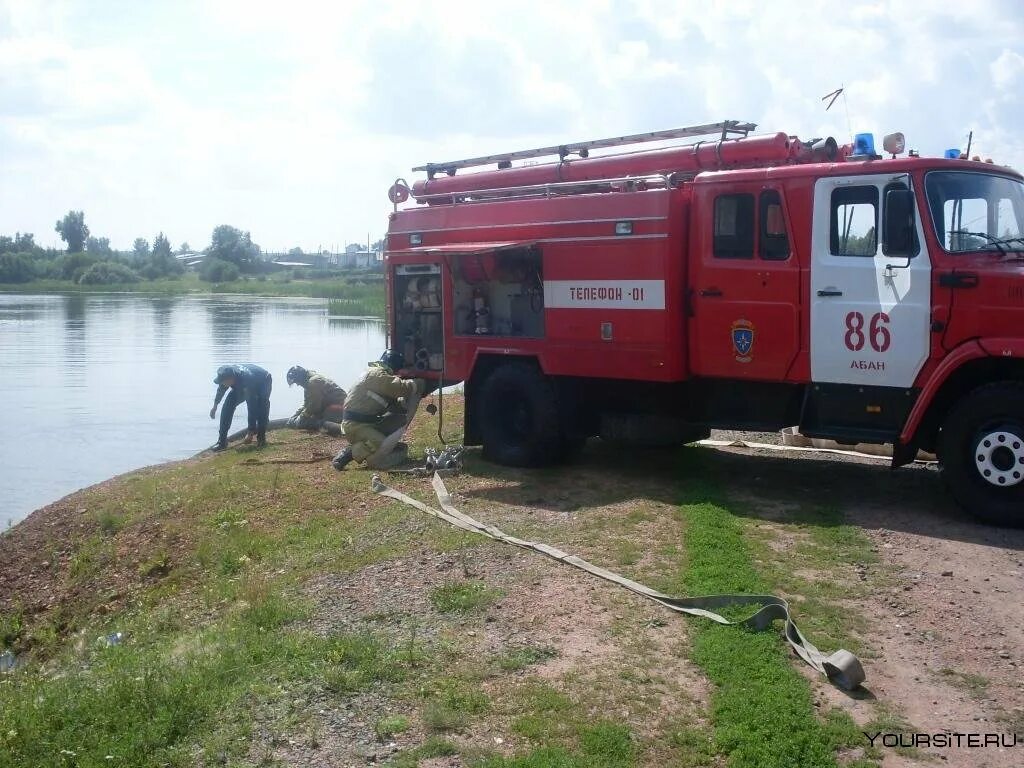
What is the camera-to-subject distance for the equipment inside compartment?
1148 cm

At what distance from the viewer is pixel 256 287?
283ft

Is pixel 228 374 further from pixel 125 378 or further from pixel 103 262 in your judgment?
pixel 103 262

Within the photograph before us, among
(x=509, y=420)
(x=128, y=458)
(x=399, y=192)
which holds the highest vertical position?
Result: (x=399, y=192)

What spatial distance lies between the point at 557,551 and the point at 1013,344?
3709mm

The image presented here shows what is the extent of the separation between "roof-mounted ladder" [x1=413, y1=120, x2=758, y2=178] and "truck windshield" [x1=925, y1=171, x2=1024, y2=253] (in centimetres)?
211

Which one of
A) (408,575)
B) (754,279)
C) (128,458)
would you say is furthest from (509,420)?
(128,458)

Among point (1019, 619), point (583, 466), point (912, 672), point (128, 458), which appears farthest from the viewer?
point (128, 458)

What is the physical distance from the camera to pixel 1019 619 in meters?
6.17

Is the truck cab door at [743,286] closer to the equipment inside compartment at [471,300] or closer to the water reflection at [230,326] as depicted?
the equipment inside compartment at [471,300]

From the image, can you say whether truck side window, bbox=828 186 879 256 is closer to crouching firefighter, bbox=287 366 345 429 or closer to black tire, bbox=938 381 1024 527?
black tire, bbox=938 381 1024 527

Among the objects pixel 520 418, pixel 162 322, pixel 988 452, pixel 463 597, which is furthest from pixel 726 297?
pixel 162 322

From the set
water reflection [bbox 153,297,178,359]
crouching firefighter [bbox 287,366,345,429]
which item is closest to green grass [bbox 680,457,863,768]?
crouching firefighter [bbox 287,366,345,429]

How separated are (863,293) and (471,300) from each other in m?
4.63

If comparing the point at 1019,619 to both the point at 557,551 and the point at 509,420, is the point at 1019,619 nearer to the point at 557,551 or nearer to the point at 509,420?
the point at 557,551
